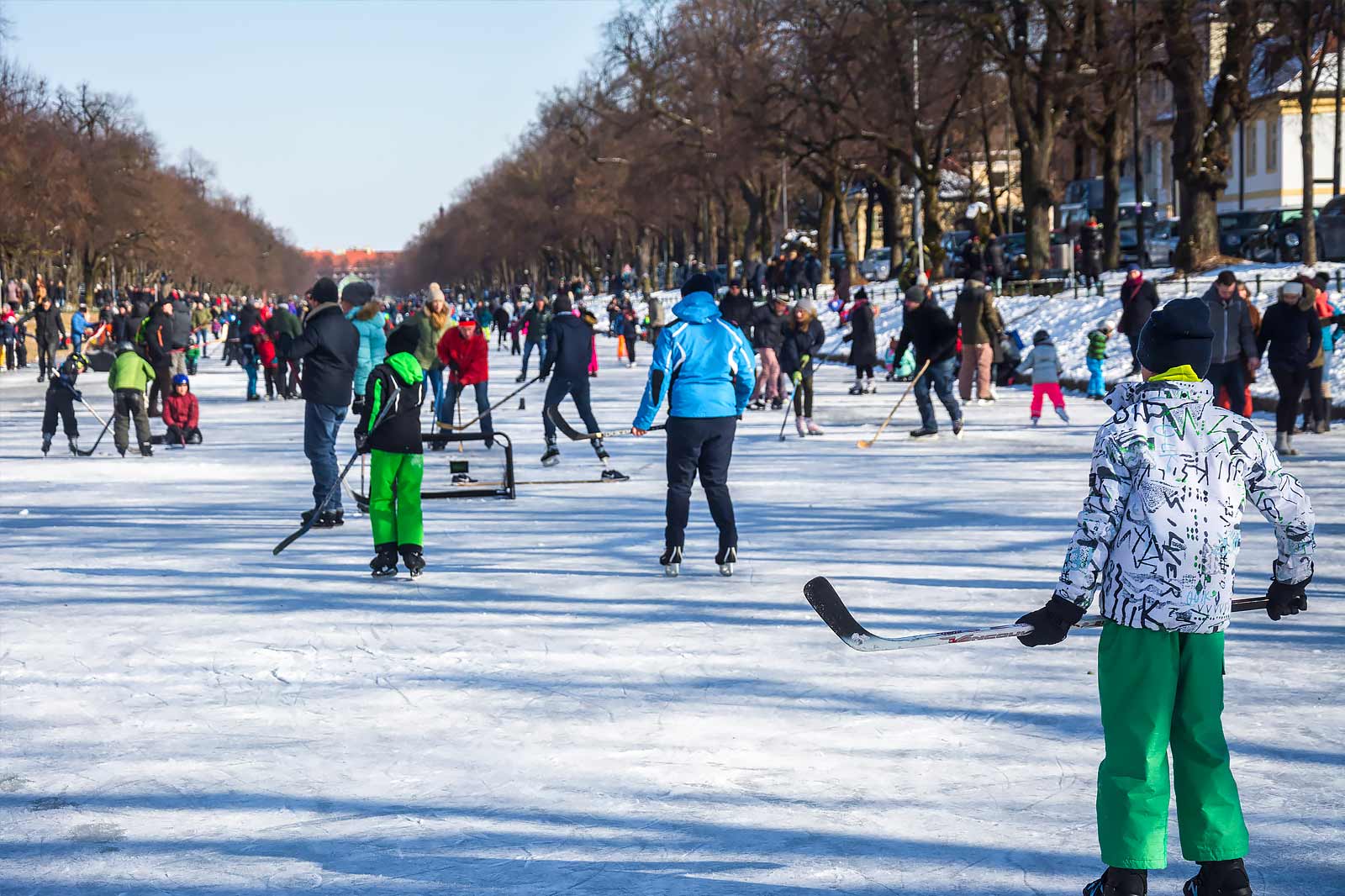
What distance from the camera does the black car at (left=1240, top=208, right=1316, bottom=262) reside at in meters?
35.0

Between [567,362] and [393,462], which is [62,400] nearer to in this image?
[567,362]

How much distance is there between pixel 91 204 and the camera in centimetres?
→ 6894

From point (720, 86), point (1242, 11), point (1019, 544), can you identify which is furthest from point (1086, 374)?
point (720, 86)

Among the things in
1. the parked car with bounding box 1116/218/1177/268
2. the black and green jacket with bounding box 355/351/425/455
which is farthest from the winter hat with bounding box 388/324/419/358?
the parked car with bounding box 1116/218/1177/268

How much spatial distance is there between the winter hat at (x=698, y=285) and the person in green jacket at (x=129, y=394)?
30.5 feet

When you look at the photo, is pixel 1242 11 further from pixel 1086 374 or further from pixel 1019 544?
pixel 1019 544

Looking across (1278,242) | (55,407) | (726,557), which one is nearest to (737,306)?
(55,407)

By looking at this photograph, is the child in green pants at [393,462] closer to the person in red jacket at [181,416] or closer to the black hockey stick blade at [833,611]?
the black hockey stick blade at [833,611]

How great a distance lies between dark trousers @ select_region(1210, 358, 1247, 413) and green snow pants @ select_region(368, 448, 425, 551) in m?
7.46

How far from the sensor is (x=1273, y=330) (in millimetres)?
14102

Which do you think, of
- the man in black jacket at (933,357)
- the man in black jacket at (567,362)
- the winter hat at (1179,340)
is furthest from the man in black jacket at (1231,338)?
the winter hat at (1179,340)

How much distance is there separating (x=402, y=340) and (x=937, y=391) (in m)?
8.63

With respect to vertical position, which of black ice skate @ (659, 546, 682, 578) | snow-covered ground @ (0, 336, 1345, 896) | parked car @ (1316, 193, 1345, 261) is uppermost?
parked car @ (1316, 193, 1345, 261)

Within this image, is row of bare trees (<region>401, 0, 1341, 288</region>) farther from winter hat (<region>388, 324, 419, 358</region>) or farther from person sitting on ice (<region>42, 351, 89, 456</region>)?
winter hat (<region>388, 324, 419, 358</region>)
